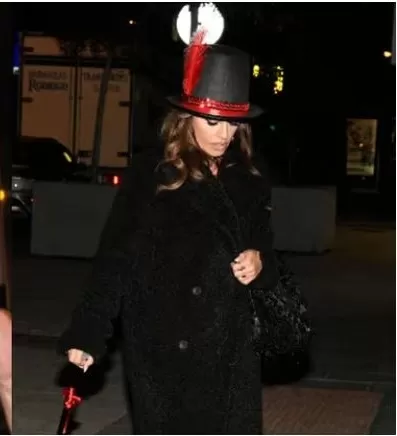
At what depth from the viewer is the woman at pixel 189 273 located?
3.84 meters

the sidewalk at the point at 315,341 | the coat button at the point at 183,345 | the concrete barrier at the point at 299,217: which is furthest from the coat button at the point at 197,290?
the concrete barrier at the point at 299,217

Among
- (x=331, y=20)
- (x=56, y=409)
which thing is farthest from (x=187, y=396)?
(x=331, y=20)

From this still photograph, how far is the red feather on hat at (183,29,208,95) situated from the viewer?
3.99 meters

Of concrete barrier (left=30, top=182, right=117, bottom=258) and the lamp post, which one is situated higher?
the lamp post

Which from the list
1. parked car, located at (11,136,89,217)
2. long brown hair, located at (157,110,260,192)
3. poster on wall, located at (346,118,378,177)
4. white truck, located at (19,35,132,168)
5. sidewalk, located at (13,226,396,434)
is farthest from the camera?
poster on wall, located at (346,118,378,177)

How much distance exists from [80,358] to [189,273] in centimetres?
48

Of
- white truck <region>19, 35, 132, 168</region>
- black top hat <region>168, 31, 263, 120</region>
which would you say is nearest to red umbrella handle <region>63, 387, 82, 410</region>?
black top hat <region>168, 31, 263, 120</region>

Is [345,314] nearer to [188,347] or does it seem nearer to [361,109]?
[188,347]

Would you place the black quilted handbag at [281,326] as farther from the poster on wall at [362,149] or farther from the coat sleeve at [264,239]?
the poster on wall at [362,149]

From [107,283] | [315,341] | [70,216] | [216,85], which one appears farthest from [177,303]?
[70,216]

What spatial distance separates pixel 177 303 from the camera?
12.6ft

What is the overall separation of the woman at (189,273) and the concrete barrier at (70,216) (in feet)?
40.1

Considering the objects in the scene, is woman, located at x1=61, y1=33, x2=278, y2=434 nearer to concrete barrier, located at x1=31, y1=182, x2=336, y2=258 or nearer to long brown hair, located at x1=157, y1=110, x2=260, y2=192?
long brown hair, located at x1=157, y1=110, x2=260, y2=192

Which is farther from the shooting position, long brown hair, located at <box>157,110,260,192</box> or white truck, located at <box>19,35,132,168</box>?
white truck, located at <box>19,35,132,168</box>
